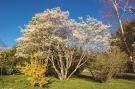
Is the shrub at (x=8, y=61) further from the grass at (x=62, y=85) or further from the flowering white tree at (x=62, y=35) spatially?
the grass at (x=62, y=85)

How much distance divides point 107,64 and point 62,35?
16.8ft

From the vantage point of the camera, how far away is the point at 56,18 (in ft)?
97.9

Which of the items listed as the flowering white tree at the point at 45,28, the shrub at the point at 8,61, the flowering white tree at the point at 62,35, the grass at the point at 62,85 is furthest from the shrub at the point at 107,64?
the shrub at the point at 8,61

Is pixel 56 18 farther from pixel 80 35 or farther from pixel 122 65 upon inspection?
pixel 122 65

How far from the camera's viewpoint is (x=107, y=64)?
1139 inches

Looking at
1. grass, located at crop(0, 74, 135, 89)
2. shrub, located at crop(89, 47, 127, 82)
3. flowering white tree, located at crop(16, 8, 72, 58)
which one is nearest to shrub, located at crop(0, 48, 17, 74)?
flowering white tree, located at crop(16, 8, 72, 58)

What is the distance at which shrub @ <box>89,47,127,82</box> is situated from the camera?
28938 mm

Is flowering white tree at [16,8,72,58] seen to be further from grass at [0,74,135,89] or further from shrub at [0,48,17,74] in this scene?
grass at [0,74,135,89]

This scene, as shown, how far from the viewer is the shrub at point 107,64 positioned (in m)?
28.9

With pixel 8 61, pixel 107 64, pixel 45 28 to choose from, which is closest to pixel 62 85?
pixel 107 64

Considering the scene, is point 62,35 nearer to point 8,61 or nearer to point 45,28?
point 45,28

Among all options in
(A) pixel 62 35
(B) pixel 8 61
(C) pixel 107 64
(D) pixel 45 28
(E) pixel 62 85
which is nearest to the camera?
(E) pixel 62 85

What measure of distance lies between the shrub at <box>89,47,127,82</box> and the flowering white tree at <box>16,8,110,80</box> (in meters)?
1.26

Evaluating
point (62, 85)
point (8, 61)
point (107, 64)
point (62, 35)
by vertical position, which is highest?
point (62, 35)
